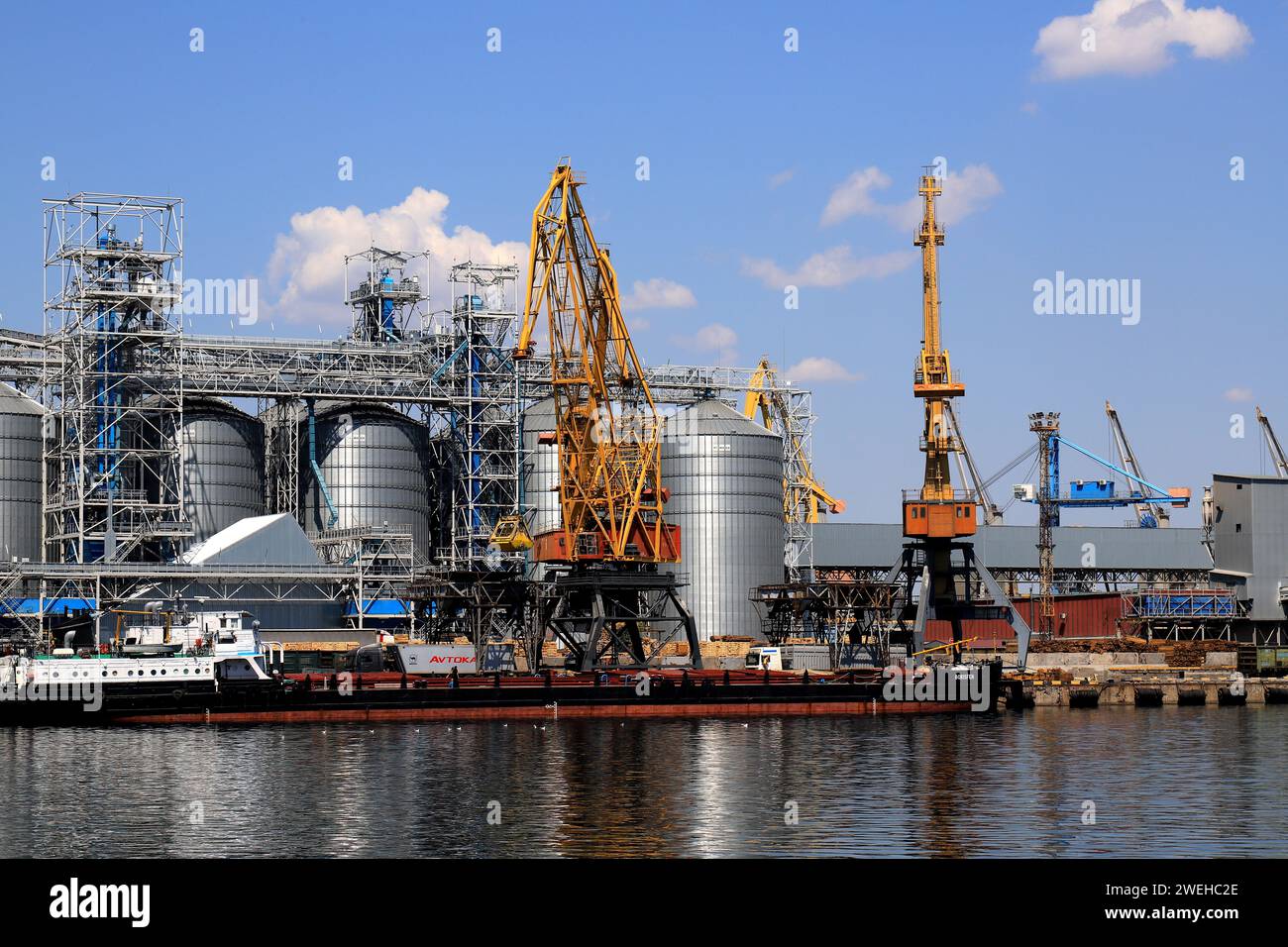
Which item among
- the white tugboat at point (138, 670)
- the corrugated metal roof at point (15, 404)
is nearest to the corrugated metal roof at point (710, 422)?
the corrugated metal roof at point (15, 404)

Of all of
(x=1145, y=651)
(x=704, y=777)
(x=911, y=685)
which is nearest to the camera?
(x=704, y=777)

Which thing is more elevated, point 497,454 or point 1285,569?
point 497,454

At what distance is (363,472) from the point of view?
469 ft

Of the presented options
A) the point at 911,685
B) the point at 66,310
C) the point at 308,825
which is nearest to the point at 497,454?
the point at 66,310

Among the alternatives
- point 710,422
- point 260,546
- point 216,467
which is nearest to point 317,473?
point 216,467

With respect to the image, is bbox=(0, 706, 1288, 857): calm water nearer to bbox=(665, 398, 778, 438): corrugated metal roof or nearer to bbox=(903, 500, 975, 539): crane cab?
bbox=(903, 500, 975, 539): crane cab

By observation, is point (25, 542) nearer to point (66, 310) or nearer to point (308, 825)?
point (66, 310)

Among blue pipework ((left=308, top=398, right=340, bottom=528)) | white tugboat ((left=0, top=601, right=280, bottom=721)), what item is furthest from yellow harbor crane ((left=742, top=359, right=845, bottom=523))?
white tugboat ((left=0, top=601, right=280, bottom=721))

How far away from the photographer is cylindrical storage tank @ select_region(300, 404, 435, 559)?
143m

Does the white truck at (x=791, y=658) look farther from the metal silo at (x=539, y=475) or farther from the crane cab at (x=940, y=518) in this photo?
the metal silo at (x=539, y=475)
